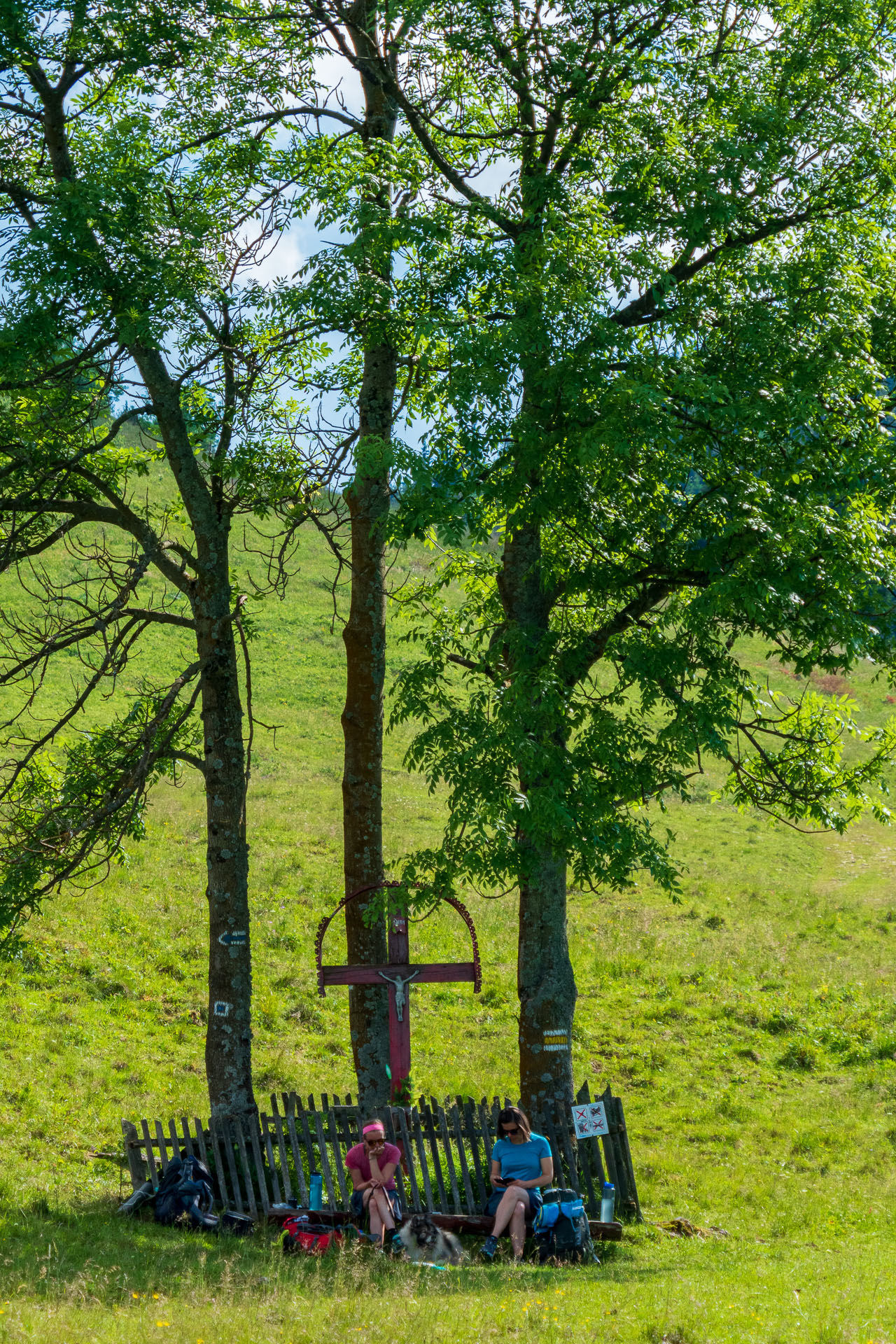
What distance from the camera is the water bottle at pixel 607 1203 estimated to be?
1011 cm

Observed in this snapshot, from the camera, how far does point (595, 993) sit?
1980 centimetres

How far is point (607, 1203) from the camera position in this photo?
10156 millimetres

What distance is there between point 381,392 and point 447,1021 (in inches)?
406

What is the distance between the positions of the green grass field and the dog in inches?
19.4

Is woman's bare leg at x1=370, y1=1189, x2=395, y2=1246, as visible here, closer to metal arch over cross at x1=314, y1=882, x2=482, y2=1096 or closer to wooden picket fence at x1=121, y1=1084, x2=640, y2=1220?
wooden picket fence at x1=121, y1=1084, x2=640, y2=1220

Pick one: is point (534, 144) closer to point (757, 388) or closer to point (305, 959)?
point (757, 388)

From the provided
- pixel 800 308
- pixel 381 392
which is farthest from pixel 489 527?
pixel 800 308

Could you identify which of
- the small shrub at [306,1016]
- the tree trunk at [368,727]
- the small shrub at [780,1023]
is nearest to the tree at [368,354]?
the tree trunk at [368,727]

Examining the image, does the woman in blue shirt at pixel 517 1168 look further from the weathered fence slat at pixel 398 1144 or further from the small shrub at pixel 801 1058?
the small shrub at pixel 801 1058

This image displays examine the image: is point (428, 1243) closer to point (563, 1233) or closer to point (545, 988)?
point (563, 1233)

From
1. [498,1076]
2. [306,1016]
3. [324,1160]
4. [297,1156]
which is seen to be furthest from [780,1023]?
[297,1156]

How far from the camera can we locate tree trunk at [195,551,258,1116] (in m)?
11.6

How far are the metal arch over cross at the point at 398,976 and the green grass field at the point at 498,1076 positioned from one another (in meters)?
2.52

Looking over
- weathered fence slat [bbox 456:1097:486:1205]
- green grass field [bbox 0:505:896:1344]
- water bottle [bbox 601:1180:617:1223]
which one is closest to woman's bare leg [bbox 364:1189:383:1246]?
green grass field [bbox 0:505:896:1344]
